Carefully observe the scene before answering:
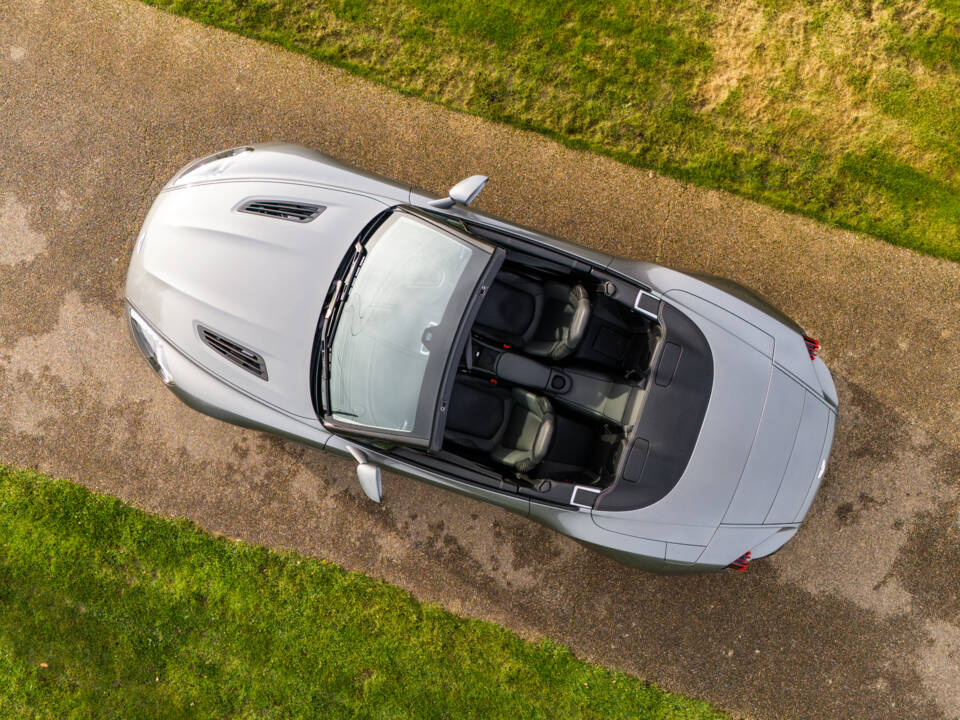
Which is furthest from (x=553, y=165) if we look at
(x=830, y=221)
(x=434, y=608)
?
(x=434, y=608)

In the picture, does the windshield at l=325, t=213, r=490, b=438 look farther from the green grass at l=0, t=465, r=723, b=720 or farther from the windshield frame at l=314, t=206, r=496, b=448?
the green grass at l=0, t=465, r=723, b=720

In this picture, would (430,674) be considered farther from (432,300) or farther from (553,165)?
(553,165)

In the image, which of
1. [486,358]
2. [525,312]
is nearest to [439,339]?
[486,358]

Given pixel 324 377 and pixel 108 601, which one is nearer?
pixel 324 377

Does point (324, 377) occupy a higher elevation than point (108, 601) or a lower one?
higher

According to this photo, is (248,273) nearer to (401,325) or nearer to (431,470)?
(401,325)

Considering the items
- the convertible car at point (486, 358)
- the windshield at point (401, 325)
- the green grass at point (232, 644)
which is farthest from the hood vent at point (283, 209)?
the green grass at point (232, 644)
